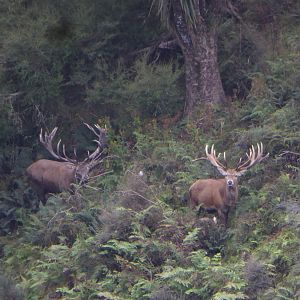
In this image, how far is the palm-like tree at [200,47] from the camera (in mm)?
21219

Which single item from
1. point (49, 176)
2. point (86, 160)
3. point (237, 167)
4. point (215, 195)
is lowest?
point (49, 176)

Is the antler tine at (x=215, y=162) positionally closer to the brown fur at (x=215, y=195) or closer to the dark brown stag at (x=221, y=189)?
the dark brown stag at (x=221, y=189)

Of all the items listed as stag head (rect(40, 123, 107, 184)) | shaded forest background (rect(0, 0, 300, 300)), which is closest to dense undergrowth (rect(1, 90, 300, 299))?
shaded forest background (rect(0, 0, 300, 300))

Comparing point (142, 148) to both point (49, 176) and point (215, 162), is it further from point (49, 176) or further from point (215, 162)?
point (215, 162)

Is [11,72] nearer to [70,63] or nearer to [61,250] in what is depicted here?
[70,63]

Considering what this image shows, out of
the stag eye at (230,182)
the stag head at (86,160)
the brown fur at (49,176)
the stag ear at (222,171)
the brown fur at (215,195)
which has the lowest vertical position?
the brown fur at (49,176)

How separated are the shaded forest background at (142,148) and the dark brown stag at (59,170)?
309 mm

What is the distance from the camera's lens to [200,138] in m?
20.0

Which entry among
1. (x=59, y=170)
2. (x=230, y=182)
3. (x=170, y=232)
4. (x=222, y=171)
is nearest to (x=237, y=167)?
(x=222, y=171)

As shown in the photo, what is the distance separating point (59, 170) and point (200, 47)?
3.98 metres

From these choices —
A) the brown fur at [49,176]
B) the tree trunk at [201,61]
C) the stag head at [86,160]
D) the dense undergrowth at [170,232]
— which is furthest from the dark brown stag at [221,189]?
the tree trunk at [201,61]

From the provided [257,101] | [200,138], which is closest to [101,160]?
[200,138]

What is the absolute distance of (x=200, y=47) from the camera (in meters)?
21.4

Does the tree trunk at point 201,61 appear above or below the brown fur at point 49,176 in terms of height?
above
